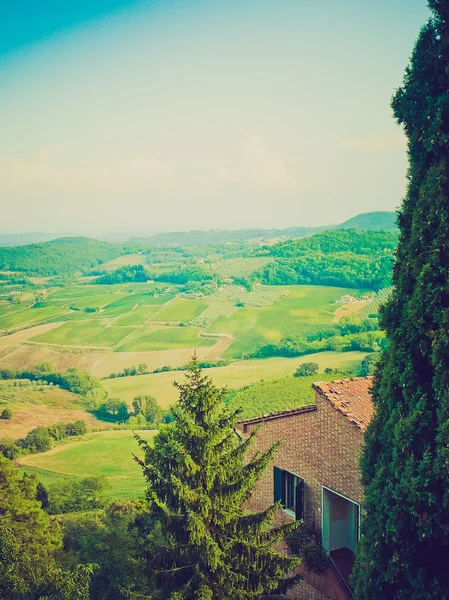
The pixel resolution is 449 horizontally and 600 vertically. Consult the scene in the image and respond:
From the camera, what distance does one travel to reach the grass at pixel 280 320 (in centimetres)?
8088

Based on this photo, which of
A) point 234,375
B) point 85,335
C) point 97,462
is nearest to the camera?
point 97,462

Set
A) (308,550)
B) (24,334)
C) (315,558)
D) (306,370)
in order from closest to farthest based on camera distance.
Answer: (315,558), (308,550), (306,370), (24,334)

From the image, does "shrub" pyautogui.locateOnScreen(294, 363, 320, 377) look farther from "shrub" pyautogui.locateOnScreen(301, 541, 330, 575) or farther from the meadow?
"shrub" pyautogui.locateOnScreen(301, 541, 330, 575)

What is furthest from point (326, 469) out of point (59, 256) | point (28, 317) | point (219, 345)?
point (59, 256)

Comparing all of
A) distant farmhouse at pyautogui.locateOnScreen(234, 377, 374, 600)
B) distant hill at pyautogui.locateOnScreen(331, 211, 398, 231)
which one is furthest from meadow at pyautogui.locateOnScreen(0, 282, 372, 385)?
distant farmhouse at pyautogui.locateOnScreen(234, 377, 374, 600)

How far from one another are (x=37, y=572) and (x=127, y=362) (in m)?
67.1

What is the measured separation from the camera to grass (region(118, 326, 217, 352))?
3214 inches


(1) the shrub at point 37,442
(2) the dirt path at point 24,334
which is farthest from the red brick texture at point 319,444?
(2) the dirt path at point 24,334

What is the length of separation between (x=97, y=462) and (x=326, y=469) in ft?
134

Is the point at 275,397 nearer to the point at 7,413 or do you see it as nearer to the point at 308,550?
the point at 7,413

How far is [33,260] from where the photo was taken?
124 metres

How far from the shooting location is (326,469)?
38.2 ft

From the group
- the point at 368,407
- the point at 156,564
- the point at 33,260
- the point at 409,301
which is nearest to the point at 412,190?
the point at 409,301

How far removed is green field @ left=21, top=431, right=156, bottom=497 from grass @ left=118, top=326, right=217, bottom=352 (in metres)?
27.2
